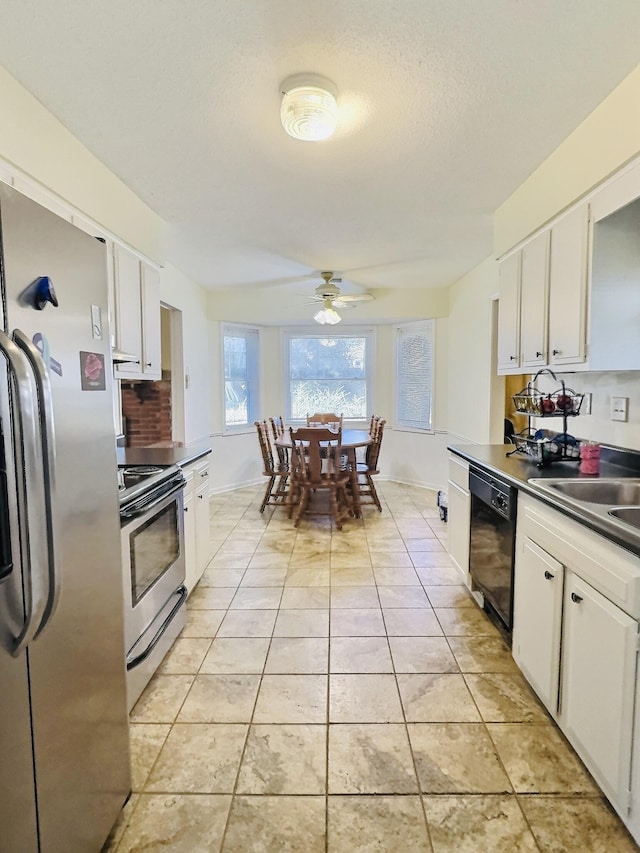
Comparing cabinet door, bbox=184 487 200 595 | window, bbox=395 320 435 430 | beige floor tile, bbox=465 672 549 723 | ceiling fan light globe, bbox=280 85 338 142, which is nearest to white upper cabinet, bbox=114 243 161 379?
cabinet door, bbox=184 487 200 595

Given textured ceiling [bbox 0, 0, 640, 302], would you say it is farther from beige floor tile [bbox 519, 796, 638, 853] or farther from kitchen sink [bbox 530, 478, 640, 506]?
beige floor tile [bbox 519, 796, 638, 853]

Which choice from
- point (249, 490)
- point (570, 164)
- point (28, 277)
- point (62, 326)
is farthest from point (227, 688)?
point (249, 490)

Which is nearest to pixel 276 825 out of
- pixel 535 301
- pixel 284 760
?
pixel 284 760

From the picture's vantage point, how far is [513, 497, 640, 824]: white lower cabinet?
4.06 feet

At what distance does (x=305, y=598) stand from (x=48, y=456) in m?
2.19

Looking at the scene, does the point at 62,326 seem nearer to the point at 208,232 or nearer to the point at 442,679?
the point at 442,679

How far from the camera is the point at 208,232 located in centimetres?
330

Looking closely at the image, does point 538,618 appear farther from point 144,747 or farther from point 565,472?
point 144,747

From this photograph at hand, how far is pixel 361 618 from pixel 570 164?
8.37 ft

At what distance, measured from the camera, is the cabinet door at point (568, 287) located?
201 centimetres

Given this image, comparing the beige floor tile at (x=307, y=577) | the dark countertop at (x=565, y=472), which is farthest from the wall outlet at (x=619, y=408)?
the beige floor tile at (x=307, y=577)

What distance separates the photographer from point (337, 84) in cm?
169

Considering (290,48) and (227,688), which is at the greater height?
(290,48)

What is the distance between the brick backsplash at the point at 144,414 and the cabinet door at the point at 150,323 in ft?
4.58
